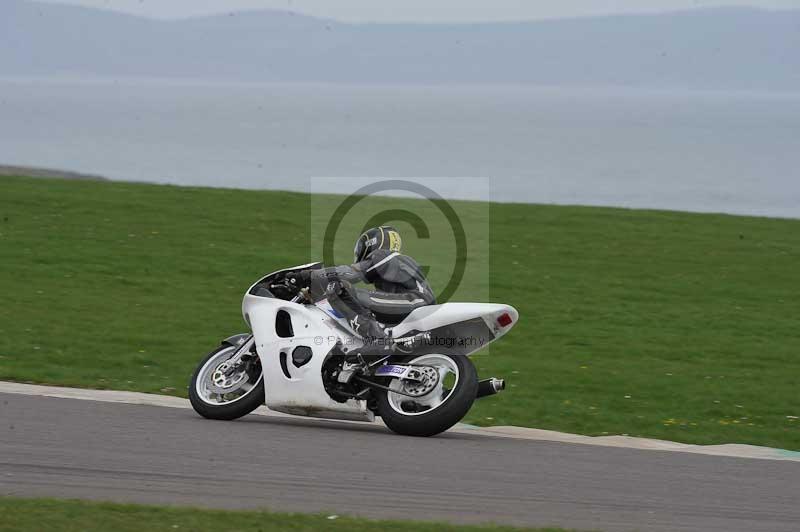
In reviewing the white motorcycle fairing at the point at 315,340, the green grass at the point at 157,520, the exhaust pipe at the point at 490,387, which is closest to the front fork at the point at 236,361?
the white motorcycle fairing at the point at 315,340

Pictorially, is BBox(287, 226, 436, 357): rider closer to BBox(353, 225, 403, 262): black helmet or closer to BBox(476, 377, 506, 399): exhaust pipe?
BBox(353, 225, 403, 262): black helmet

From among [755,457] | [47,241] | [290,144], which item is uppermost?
[290,144]

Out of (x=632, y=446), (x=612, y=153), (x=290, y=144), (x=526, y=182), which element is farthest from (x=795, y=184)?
(x=632, y=446)

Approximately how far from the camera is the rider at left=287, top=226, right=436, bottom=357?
10148 mm

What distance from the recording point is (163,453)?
8891 millimetres

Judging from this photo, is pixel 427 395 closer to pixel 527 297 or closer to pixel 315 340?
pixel 315 340

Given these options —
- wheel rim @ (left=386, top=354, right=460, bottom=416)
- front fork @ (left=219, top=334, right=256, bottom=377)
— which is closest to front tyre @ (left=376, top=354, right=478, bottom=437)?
wheel rim @ (left=386, top=354, right=460, bottom=416)

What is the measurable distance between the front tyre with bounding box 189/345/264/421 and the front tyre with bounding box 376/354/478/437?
3.57 feet

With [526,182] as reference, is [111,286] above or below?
below

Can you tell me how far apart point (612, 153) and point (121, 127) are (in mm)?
42853

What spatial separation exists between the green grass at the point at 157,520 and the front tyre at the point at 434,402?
2.52 metres

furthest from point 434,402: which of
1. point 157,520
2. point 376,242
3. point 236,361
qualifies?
point 157,520

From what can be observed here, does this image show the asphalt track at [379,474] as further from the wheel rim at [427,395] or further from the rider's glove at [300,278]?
the rider's glove at [300,278]

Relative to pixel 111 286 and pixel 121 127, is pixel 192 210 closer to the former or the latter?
pixel 111 286
